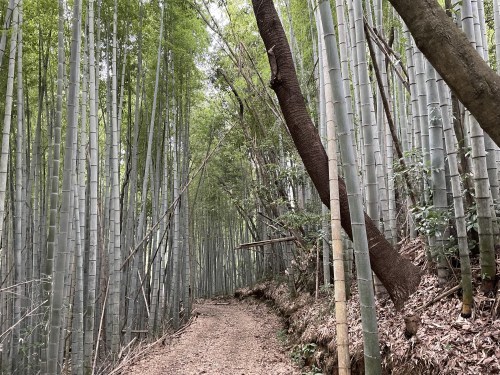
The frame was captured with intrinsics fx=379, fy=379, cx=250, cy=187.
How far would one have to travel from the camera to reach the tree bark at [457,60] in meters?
0.99

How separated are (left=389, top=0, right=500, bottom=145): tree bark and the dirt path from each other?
326cm

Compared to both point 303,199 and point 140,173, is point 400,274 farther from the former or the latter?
point 140,173

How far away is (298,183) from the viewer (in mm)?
6137

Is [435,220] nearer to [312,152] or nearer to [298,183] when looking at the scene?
[312,152]

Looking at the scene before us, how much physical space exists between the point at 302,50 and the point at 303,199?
2633 millimetres

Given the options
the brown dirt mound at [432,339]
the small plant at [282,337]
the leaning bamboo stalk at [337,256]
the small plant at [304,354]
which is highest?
the leaning bamboo stalk at [337,256]

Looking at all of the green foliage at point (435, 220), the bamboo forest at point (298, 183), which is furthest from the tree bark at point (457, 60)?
the green foliage at point (435, 220)

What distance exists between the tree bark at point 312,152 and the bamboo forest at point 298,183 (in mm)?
11

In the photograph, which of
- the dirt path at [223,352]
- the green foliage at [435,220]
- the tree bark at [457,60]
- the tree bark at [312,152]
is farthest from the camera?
the dirt path at [223,352]

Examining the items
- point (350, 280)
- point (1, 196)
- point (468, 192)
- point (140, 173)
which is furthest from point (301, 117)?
point (140, 173)

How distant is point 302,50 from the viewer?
21.9 ft

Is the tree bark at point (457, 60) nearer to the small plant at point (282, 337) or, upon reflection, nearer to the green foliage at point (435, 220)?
the green foliage at point (435, 220)

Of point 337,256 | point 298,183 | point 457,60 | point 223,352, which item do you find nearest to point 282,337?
point 223,352

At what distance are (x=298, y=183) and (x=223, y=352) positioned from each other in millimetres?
2783
